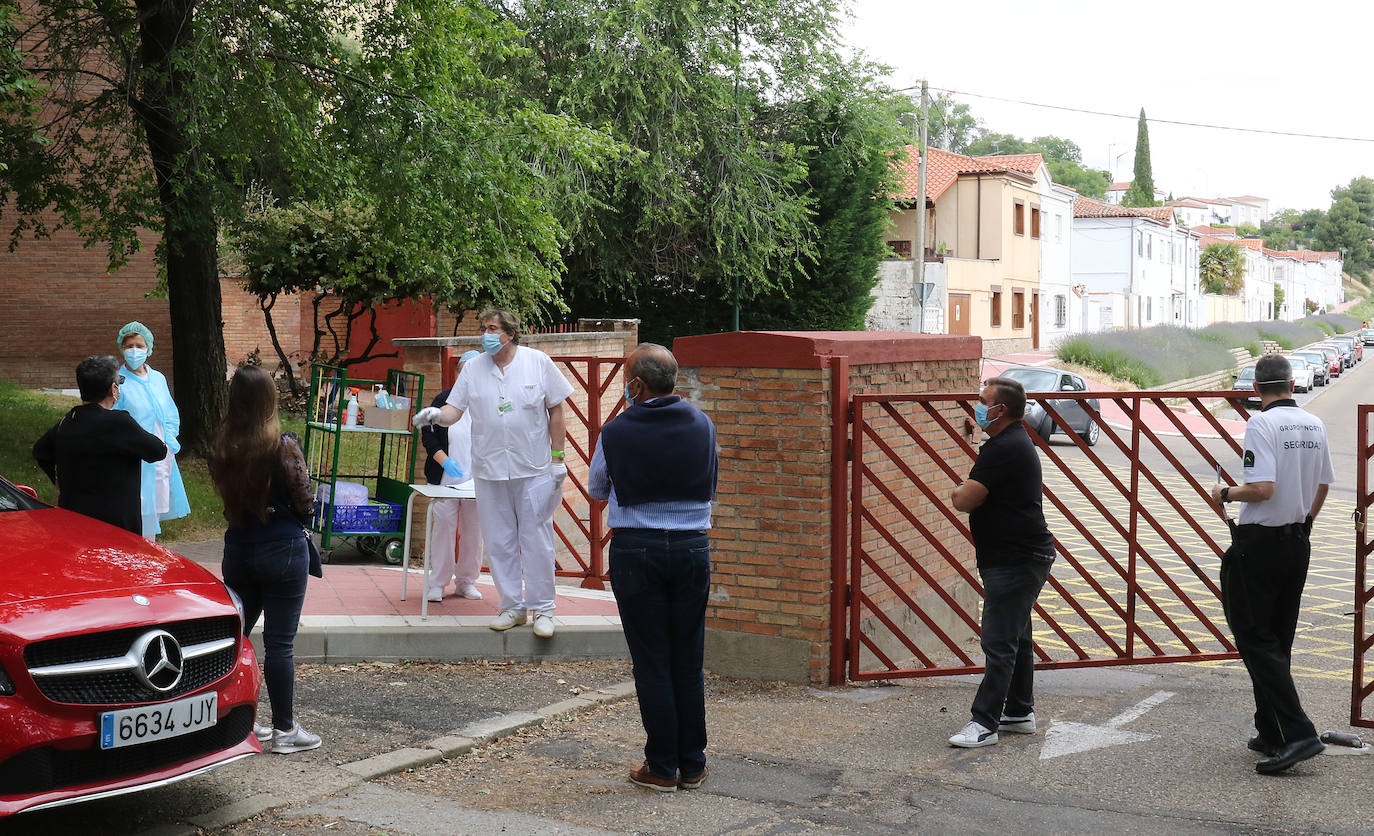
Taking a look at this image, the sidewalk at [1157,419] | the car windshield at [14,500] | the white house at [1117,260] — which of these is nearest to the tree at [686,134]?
the sidewalk at [1157,419]

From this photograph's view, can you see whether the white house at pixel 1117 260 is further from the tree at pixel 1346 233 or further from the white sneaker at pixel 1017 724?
the tree at pixel 1346 233

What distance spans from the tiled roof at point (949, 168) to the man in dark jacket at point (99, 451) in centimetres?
4144

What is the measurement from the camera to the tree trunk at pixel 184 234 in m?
12.7

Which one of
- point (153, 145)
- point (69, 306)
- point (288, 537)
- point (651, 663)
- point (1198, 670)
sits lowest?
point (1198, 670)

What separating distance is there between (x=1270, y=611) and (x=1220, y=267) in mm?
91659

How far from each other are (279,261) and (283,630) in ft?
41.9

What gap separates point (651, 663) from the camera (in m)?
5.09

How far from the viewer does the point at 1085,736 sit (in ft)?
19.8

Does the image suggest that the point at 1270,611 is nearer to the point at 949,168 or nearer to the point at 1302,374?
the point at 949,168

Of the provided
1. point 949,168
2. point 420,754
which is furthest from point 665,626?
point 949,168

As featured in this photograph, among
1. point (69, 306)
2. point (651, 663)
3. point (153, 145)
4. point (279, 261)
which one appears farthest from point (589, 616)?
point (69, 306)

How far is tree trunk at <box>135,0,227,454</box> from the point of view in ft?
41.5

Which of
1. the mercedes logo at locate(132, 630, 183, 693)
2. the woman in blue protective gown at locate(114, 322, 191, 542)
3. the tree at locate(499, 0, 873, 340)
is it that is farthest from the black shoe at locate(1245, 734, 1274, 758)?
the tree at locate(499, 0, 873, 340)

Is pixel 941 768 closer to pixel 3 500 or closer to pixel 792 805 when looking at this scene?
pixel 792 805
